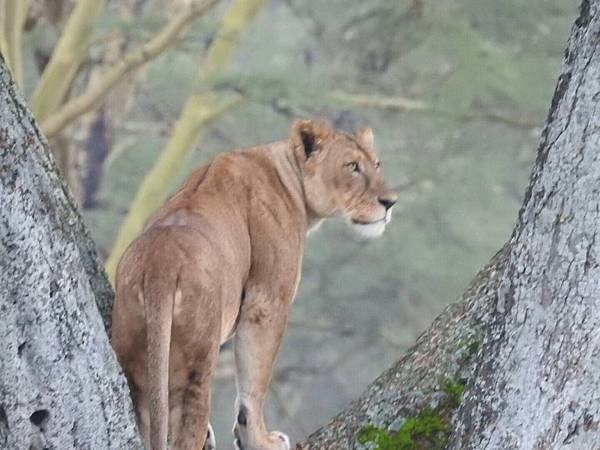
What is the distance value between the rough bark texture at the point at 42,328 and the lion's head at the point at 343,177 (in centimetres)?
200

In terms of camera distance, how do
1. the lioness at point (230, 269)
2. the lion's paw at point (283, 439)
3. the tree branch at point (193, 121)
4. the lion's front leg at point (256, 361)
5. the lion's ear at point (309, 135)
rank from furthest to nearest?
the tree branch at point (193, 121), the lion's ear at point (309, 135), the lion's paw at point (283, 439), the lion's front leg at point (256, 361), the lioness at point (230, 269)

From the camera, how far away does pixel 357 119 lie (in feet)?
50.6

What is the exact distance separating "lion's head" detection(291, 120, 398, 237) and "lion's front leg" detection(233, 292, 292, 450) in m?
0.64

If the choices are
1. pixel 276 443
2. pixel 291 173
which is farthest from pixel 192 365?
pixel 291 173

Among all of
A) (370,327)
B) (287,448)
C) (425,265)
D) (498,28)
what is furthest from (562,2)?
(287,448)

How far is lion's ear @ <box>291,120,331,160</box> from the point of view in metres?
5.25

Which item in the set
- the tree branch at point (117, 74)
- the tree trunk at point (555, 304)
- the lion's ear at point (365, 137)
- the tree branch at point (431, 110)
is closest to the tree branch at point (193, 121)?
the tree branch at point (117, 74)

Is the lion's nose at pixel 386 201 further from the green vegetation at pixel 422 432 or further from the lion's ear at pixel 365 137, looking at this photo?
the green vegetation at pixel 422 432

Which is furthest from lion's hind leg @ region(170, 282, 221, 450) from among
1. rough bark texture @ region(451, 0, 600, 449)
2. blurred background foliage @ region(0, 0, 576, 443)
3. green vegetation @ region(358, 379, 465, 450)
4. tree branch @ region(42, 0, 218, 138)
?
tree branch @ region(42, 0, 218, 138)

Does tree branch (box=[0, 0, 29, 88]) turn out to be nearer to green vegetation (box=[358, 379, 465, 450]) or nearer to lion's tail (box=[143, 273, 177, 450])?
lion's tail (box=[143, 273, 177, 450])

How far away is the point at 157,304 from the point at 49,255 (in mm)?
596

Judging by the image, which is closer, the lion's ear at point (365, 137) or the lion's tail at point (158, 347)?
the lion's tail at point (158, 347)

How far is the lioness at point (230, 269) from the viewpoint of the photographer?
3.84 m

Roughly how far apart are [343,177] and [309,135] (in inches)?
7.4
